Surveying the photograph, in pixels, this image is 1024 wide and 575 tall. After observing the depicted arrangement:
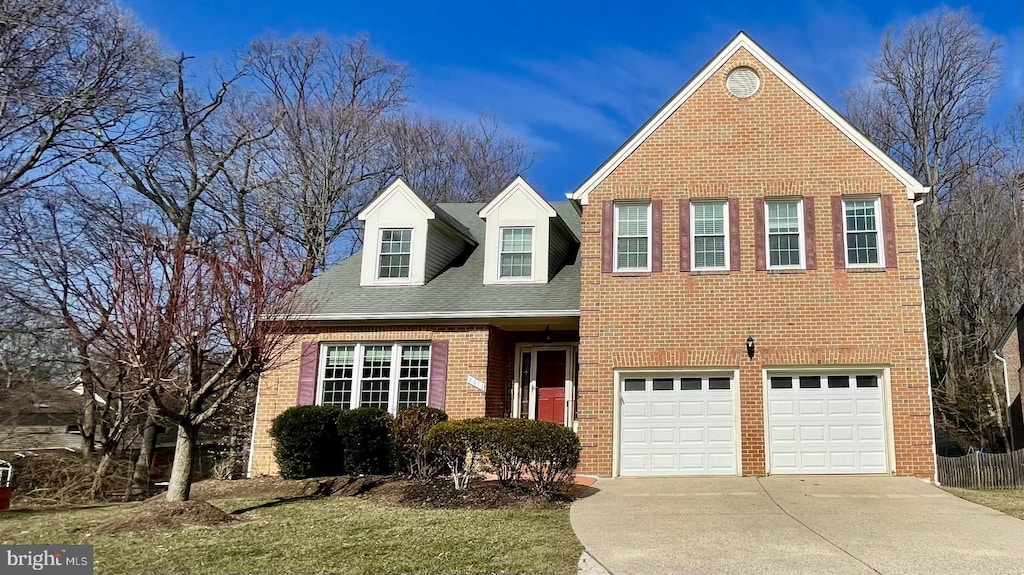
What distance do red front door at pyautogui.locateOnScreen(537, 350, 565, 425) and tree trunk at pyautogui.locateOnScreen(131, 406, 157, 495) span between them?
9.74m

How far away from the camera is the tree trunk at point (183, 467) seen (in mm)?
9539

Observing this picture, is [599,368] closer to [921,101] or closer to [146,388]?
[146,388]

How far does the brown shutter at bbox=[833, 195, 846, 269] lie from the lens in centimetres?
1266

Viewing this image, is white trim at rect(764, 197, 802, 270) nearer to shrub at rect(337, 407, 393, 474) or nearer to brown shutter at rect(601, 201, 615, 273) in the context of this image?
brown shutter at rect(601, 201, 615, 273)

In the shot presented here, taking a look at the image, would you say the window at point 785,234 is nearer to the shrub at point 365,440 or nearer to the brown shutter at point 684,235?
the brown shutter at point 684,235

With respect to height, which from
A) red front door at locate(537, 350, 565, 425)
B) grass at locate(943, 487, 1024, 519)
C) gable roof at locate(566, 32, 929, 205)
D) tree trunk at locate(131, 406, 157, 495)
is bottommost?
tree trunk at locate(131, 406, 157, 495)

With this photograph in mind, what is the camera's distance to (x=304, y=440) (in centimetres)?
1282

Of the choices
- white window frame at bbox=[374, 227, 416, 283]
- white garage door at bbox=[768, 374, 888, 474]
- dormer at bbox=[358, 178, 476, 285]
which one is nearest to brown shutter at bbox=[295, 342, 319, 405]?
dormer at bbox=[358, 178, 476, 285]

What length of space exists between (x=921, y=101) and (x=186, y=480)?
28.4 m

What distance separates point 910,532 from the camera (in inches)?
303

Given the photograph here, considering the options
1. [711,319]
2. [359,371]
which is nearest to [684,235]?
[711,319]

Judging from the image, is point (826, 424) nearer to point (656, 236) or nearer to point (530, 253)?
point (656, 236)

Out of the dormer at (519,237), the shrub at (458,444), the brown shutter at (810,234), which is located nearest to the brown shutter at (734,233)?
the brown shutter at (810,234)

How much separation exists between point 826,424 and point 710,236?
161 inches
